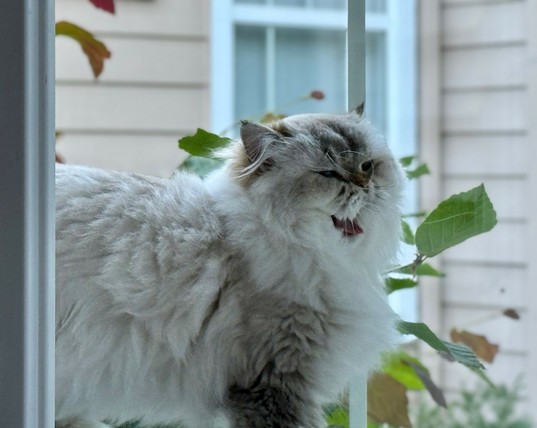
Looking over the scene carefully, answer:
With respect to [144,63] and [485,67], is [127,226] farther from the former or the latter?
[485,67]

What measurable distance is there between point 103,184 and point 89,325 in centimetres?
17

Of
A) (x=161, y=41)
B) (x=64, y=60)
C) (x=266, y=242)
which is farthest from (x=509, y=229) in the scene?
(x=266, y=242)

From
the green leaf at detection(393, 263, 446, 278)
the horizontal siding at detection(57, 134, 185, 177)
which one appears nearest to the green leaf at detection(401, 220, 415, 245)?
the green leaf at detection(393, 263, 446, 278)

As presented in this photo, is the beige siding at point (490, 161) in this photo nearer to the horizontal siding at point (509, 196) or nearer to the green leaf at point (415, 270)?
the horizontal siding at point (509, 196)

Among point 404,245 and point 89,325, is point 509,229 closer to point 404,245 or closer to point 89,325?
point 404,245

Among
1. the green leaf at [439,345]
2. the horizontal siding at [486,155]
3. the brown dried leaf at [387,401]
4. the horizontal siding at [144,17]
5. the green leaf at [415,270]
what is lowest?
the brown dried leaf at [387,401]

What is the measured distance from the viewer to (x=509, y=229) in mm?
2393

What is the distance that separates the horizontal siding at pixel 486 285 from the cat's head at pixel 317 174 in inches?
59.5

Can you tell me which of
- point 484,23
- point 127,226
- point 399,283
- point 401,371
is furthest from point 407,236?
point 484,23

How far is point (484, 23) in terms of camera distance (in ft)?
8.04

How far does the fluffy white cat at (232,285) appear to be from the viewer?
0.84 m

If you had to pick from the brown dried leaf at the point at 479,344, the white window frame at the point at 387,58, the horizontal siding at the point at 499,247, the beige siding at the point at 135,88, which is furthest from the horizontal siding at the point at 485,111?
the brown dried leaf at the point at 479,344

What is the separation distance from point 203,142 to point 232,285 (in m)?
0.25

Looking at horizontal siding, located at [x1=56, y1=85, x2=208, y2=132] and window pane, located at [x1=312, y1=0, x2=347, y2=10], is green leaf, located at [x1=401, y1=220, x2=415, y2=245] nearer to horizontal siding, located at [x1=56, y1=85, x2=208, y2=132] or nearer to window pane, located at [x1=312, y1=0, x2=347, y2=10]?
horizontal siding, located at [x1=56, y1=85, x2=208, y2=132]
